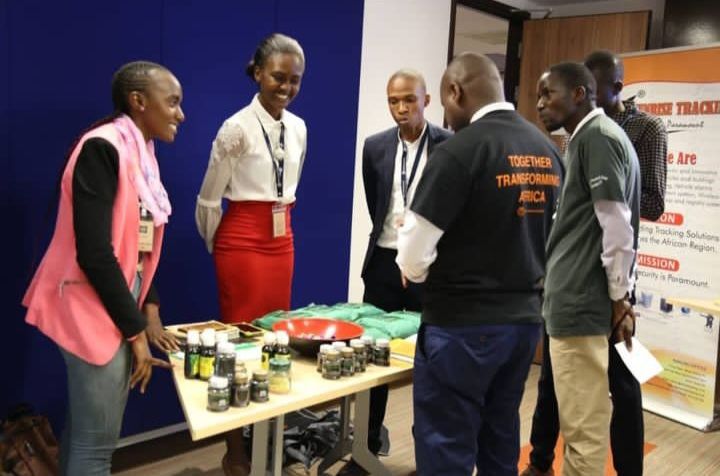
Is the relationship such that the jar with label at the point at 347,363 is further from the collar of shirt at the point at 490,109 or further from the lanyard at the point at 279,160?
the lanyard at the point at 279,160

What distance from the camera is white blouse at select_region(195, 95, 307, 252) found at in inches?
96.4

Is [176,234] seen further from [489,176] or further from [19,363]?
[489,176]

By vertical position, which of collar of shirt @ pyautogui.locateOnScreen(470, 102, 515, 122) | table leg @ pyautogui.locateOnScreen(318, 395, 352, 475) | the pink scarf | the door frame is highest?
the door frame

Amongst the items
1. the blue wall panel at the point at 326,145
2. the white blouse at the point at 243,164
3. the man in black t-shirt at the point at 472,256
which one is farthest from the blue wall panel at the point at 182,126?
the man in black t-shirt at the point at 472,256

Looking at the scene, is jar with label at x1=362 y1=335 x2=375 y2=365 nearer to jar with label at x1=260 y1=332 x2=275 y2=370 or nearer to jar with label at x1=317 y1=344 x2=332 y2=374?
jar with label at x1=317 y1=344 x2=332 y2=374

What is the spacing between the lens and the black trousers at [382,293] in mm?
2758

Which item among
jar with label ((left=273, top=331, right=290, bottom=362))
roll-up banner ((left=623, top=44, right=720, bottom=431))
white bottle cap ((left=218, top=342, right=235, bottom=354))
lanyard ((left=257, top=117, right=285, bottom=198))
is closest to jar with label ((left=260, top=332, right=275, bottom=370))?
jar with label ((left=273, top=331, right=290, bottom=362))

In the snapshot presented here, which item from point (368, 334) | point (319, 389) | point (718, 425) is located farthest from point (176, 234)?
point (718, 425)

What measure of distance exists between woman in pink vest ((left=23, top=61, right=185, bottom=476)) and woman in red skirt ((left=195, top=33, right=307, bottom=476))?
681mm

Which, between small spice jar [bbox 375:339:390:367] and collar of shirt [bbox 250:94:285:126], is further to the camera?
collar of shirt [bbox 250:94:285:126]

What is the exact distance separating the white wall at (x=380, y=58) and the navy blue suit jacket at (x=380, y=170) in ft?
3.12

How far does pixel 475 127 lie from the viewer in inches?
68.4

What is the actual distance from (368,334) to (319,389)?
48 cm

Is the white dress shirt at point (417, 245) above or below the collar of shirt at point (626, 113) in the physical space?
below
